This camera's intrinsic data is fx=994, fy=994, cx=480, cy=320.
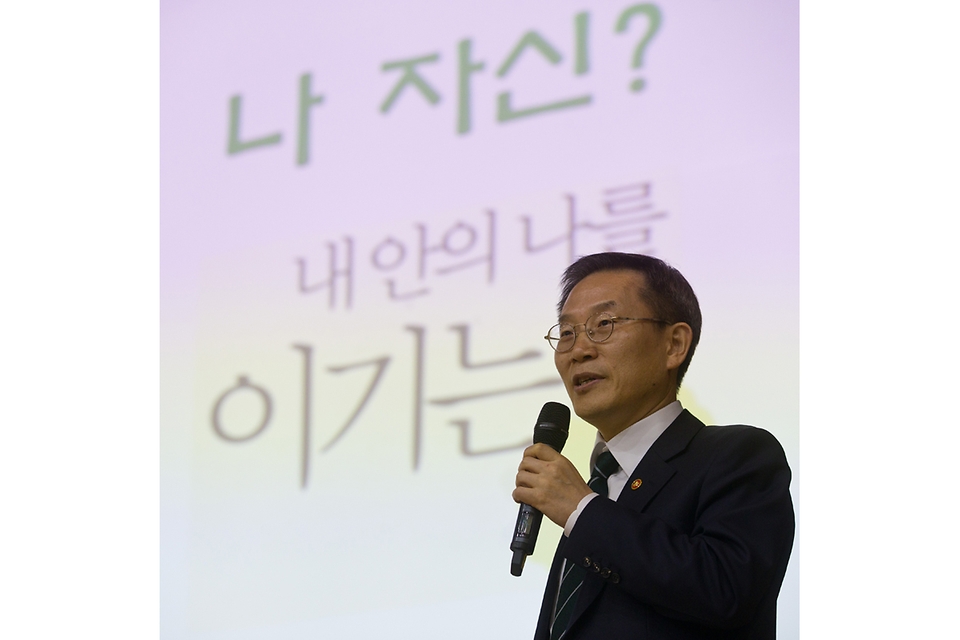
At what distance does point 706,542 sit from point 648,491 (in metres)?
0.15

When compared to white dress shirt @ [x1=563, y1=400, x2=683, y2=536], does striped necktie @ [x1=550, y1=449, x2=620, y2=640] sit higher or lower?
lower

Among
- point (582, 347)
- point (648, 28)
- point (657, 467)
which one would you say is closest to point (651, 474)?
point (657, 467)

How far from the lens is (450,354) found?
302 centimetres

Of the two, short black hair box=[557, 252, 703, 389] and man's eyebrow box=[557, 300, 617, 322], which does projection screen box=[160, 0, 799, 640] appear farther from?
man's eyebrow box=[557, 300, 617, 322]

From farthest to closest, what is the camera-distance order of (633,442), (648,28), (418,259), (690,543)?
(418,259)
(648,28)
(633,442)
(690,543)

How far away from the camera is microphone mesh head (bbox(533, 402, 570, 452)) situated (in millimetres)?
1696

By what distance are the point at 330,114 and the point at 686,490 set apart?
2.21m

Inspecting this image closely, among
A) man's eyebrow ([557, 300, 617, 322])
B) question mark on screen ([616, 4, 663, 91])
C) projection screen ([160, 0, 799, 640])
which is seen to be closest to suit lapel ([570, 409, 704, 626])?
man's eyebrow ([557, 300, 617, 322])

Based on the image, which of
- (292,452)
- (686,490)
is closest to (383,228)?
(292,452)

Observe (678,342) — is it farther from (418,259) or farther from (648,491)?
(418,259)

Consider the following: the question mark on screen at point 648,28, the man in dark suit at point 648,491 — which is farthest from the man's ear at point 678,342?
the question mark on screen at point 648,28

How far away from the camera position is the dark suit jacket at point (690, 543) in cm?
132

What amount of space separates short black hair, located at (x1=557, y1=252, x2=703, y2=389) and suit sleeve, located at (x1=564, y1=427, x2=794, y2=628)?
0.99 ft

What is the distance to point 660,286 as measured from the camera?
170cm
